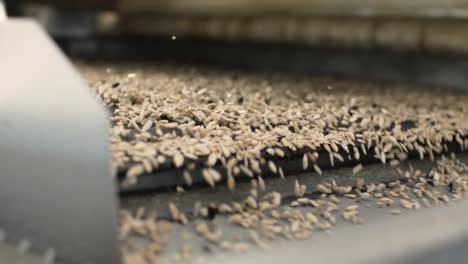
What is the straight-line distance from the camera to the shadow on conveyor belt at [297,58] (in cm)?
259

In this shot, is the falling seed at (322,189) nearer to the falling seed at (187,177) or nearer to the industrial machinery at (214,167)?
the industrial machinery at (214,167)

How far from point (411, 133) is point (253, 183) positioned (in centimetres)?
53

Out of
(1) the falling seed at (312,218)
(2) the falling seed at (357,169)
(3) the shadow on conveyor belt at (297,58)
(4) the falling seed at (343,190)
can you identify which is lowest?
(1) the falling seed at (312,218)

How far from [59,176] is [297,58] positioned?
268 cm

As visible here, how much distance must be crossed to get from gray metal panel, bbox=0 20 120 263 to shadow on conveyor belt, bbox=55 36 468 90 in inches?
83.8

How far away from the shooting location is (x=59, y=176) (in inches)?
28.2

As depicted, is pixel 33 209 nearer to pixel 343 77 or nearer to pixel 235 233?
pixel 235 233

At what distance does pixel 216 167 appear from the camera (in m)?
0.96

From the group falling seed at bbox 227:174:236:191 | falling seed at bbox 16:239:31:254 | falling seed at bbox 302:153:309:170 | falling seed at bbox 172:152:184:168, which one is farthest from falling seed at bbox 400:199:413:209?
falling seed at bbox 16:239:31:254

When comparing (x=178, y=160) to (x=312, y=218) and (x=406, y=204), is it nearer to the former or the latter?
(x=312, y=218)

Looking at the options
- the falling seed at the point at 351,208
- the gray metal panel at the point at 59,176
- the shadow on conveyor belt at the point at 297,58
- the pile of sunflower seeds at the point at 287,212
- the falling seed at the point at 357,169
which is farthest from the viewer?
the shadow on conveyor belt at the point at 297,58

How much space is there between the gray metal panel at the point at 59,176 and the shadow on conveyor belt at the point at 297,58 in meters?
2.13

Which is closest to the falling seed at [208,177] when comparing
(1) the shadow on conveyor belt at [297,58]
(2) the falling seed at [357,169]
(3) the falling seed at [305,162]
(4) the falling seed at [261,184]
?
(4) the falling seed at [261,184]

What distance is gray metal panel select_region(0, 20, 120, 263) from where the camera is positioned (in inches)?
28.1
